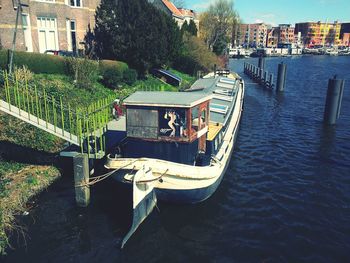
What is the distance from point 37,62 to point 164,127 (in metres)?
15.1

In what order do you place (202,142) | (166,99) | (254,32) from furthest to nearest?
(254,32), (202,142), (166,99)

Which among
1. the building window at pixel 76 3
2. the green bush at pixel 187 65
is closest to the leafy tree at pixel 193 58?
the green bush at pixel 187 65

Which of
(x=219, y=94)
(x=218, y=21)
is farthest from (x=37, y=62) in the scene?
(x=218, y=21)

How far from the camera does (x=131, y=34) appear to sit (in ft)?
102

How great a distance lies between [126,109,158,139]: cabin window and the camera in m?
13.6

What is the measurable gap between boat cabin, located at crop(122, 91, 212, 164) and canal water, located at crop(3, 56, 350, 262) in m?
2.45

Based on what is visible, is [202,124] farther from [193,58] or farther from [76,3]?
[193,58]

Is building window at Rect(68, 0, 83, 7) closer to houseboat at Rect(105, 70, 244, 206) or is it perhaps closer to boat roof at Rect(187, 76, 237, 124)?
boat roof at Rect(187, 76, 237, 124)

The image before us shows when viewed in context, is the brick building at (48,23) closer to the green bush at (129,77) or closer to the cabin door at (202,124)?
the green bush at (129,77)

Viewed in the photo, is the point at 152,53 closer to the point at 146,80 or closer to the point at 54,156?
the point at 146,80

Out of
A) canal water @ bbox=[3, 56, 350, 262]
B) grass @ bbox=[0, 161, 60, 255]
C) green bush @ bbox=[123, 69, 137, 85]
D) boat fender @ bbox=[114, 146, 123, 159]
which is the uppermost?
green bush @ bbox=[123, 69, 137, 85]

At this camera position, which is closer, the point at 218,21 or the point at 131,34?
the point at 131,34

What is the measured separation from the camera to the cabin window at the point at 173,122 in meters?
13.4

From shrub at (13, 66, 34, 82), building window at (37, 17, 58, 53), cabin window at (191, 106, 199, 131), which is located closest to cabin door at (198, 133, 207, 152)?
cabin window at (191, 106, 199, 131)
